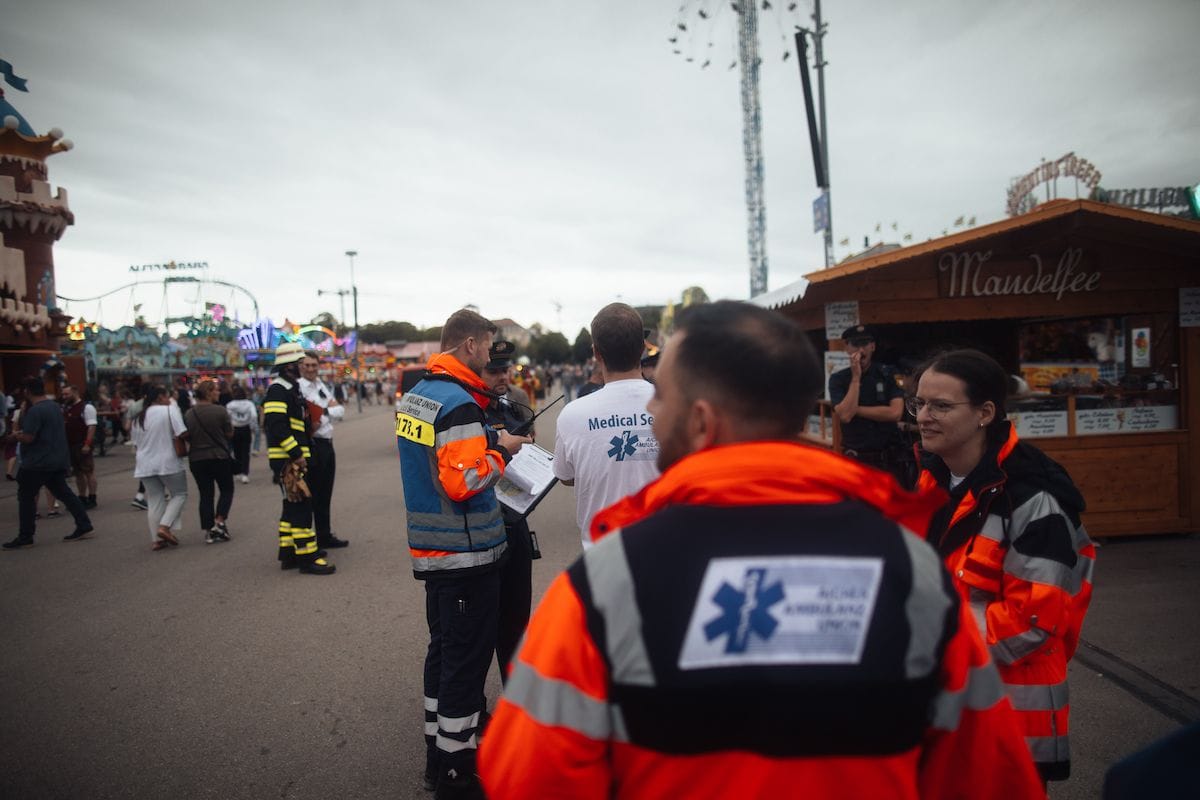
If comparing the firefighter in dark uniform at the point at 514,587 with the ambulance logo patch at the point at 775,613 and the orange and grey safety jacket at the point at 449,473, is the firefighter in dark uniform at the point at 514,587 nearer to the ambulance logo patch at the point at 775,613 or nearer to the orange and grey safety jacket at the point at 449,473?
the orange and grey safety jacket at the point at 449,473

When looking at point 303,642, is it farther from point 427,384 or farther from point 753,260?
point 753,260

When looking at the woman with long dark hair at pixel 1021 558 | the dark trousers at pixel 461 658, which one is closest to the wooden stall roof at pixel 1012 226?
the woman with long dark hair at pixel 1021 558

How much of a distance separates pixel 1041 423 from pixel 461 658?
641 cm

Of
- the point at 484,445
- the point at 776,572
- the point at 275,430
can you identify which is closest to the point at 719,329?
the point at 776,572

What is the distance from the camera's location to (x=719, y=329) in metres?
1.17

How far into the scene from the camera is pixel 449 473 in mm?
2932

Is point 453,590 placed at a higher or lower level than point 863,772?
lower

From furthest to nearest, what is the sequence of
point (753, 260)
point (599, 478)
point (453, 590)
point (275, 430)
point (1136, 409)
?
point (753, 260)
point (1136, 409)
point (275, 430)
point (453, 590)
point (599, 478)

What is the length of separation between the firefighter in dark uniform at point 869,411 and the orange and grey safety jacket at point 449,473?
3.47 meters

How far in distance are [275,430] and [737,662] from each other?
6.28m

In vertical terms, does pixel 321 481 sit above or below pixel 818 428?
below

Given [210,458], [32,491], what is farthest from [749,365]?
[32,491]

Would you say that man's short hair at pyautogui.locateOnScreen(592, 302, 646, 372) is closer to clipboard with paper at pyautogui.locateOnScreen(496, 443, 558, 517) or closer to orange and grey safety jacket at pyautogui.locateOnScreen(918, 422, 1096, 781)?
clipboard with paper at pyautogui.locateOnScreen(496, 443, 558, 517)

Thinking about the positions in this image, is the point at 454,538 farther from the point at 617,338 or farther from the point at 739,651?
the point at 739,651
